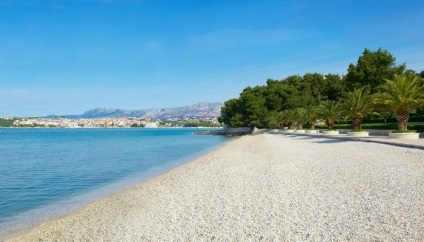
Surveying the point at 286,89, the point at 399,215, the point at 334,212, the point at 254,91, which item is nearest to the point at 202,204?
the point at 334,212

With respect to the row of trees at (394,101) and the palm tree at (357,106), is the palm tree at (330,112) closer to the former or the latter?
the palm tree at (357,106)

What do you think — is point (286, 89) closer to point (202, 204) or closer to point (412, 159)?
point (412, 159)

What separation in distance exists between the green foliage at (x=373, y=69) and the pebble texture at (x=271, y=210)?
57351 mm

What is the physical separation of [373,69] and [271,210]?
2627 inches

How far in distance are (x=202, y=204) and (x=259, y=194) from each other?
80.0 inches

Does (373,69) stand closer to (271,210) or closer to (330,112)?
(330,112)

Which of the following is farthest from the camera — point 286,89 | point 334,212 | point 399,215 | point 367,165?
point 286,89

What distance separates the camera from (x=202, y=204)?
11422 mm

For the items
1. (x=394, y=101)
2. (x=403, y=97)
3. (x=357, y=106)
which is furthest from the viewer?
(x=357, y=106)

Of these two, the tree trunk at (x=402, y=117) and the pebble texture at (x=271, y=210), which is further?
the tree trunk at (x=402, y=117)

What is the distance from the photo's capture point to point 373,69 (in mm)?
69062

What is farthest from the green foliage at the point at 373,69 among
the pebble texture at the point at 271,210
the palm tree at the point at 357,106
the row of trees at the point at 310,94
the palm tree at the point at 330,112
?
the pebble texture at the point at 271,210

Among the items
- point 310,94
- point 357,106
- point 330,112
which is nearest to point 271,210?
point 357,106

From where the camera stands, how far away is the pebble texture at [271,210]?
7.82 metres
